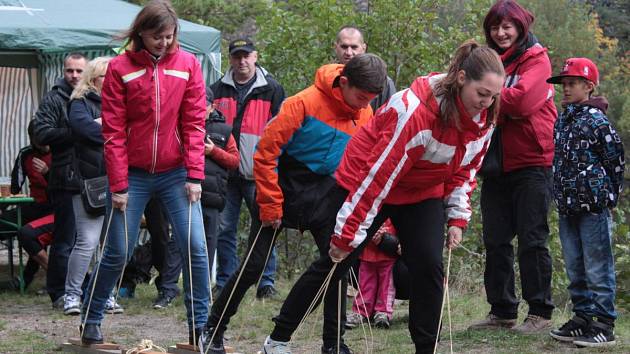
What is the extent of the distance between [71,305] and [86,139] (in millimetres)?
1281

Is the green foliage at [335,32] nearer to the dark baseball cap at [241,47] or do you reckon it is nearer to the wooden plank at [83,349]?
the dark baseball cap at [241,47]

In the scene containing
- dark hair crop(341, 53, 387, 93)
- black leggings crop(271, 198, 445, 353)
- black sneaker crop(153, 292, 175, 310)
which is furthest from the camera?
black sneaker crop(153, 292, 175, 310)

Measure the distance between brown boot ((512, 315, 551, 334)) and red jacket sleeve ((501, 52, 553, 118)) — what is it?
1246mm

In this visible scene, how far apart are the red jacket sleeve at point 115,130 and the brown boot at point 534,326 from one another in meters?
2.55

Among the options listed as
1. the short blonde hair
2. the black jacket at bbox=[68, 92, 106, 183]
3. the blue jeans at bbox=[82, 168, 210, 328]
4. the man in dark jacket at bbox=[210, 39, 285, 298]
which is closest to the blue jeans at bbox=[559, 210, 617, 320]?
the blue jeans at bbox=[82, 168, 210, 328]

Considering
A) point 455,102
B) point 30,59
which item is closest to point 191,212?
point 455,102

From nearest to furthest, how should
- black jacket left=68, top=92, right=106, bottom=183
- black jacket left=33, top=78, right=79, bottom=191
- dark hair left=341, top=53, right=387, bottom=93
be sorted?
dark hair left=341, top=53, right=387, bottom=93 → black jacket left=68, top=92, right=106, bottom=183 → black jacket left=33, top=78, right=79, bottom=191

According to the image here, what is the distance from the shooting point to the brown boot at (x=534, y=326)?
630 centimetres

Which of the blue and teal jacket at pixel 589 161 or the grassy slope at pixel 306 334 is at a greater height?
the blue and teal jacket at pixel 589 161

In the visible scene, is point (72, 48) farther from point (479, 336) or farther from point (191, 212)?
point (479, 336)

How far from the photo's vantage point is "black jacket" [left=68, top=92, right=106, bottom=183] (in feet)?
23.7

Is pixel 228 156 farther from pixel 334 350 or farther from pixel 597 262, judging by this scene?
pixel 597 262

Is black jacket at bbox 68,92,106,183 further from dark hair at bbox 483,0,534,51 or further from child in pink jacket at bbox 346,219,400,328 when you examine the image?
dark hair at bbox 483,0,534,51

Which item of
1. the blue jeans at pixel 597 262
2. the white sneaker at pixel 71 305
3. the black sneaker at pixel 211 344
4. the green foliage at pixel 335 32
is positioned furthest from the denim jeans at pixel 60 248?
the blue jeans at pixel 597 262
